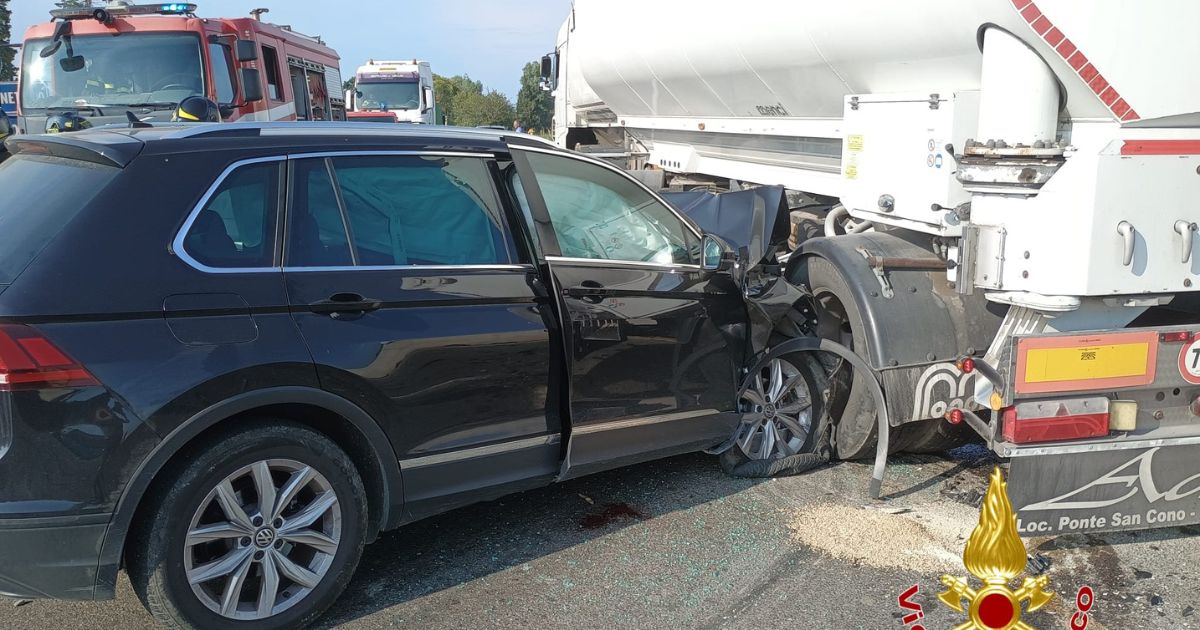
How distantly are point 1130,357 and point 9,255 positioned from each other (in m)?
4.14

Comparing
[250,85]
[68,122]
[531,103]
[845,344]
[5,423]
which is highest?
[531,103]

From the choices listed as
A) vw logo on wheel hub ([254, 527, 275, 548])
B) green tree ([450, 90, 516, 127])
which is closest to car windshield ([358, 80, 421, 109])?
vw logo on wheel hub ([254, 527, 275, 548])

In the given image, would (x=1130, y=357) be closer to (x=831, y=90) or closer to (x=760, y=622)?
(x=760, y=622)

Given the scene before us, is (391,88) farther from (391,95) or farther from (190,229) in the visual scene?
(190,229)

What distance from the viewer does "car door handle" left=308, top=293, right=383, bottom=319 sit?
11.2 ft

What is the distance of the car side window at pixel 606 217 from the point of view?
4.26m

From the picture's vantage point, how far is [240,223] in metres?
3.36

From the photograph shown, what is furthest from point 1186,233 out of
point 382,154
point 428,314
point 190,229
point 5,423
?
point 5,423

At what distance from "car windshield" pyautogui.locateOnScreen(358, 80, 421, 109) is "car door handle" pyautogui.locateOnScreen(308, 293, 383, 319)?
2462 cm

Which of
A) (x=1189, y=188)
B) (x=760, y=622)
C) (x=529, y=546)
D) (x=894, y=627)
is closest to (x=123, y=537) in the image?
(x=529, y=546)

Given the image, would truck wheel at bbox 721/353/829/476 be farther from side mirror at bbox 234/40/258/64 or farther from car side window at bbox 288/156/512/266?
side mirror at bbox 234/40/258/64

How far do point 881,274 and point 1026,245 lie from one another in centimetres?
89

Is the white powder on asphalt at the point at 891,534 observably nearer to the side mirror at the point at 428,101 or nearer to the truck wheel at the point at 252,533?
the truck wheel at the point at 252,533

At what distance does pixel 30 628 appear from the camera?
11.3ft
